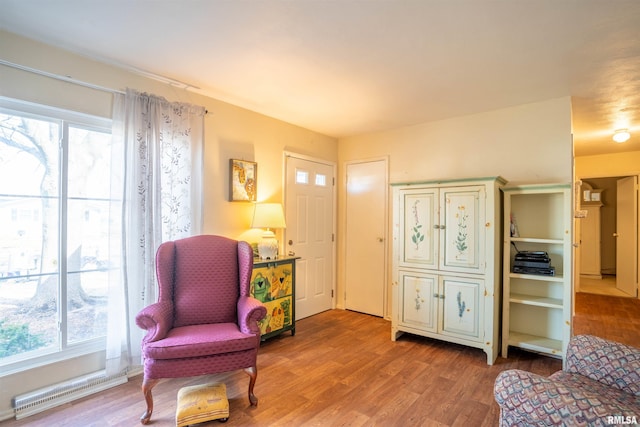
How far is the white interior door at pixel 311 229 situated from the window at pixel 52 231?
6.24 ft

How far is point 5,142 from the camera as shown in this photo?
2.09m

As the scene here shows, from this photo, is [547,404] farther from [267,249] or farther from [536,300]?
[267,249]

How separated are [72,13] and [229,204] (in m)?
1.82

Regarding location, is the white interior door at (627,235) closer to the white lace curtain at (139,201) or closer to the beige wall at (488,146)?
the beige wall at (488,146)

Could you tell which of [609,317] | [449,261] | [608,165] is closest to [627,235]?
[608,165]

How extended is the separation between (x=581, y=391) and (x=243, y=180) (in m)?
2.93

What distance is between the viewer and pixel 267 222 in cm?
321

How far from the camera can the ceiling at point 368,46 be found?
Result: 5.81 ft

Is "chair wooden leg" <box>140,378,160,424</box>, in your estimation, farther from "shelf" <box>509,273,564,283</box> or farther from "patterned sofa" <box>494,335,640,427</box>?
"shelf" <box>509,273,564,283</box>

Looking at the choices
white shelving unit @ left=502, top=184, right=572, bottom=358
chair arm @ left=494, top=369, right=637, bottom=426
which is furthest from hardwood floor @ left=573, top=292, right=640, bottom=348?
chair arm @ left=494, top=369, right=637, bottom=426

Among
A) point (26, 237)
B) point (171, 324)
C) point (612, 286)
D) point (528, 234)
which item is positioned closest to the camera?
point (26, 237)

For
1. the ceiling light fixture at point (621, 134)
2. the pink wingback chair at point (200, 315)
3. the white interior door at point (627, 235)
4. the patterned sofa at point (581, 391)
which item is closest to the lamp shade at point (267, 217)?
the pink wingback chair at point (200, 315)

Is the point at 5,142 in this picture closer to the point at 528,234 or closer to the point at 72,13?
the point at 72,13

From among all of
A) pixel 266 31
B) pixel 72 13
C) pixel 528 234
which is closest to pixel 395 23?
pixel 266 31
